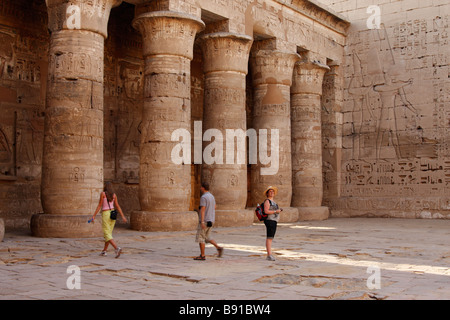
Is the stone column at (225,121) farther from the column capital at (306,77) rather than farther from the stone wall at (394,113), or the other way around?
the stone wall at (394,113)

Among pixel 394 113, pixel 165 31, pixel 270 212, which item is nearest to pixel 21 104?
pixel 165 31

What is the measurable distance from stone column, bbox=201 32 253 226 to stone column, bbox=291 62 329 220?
3.67 m

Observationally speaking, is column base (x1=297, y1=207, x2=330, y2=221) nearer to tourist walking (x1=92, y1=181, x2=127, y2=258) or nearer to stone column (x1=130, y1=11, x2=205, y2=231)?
stone column (x1=130, y1=11, x2=205, y2=231)

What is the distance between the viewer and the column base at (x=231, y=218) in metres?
13.2

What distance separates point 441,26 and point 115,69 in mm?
10697

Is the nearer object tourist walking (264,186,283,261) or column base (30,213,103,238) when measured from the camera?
tourist walking (264,186,283,261)

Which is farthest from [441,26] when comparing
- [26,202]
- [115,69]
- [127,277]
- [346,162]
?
[127,277]

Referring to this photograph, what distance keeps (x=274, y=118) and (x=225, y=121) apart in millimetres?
2493

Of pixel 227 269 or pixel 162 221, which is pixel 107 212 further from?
pixel 162 221

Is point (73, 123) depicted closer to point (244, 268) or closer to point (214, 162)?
point (214, 162)

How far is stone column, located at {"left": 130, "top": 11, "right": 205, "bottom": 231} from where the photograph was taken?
11.6m

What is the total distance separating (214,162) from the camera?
13.4 m

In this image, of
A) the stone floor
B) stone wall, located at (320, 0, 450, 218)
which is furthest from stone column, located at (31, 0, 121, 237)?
stone wall, located at (320, 0, 450, 218)

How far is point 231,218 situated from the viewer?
1327 centimetres
